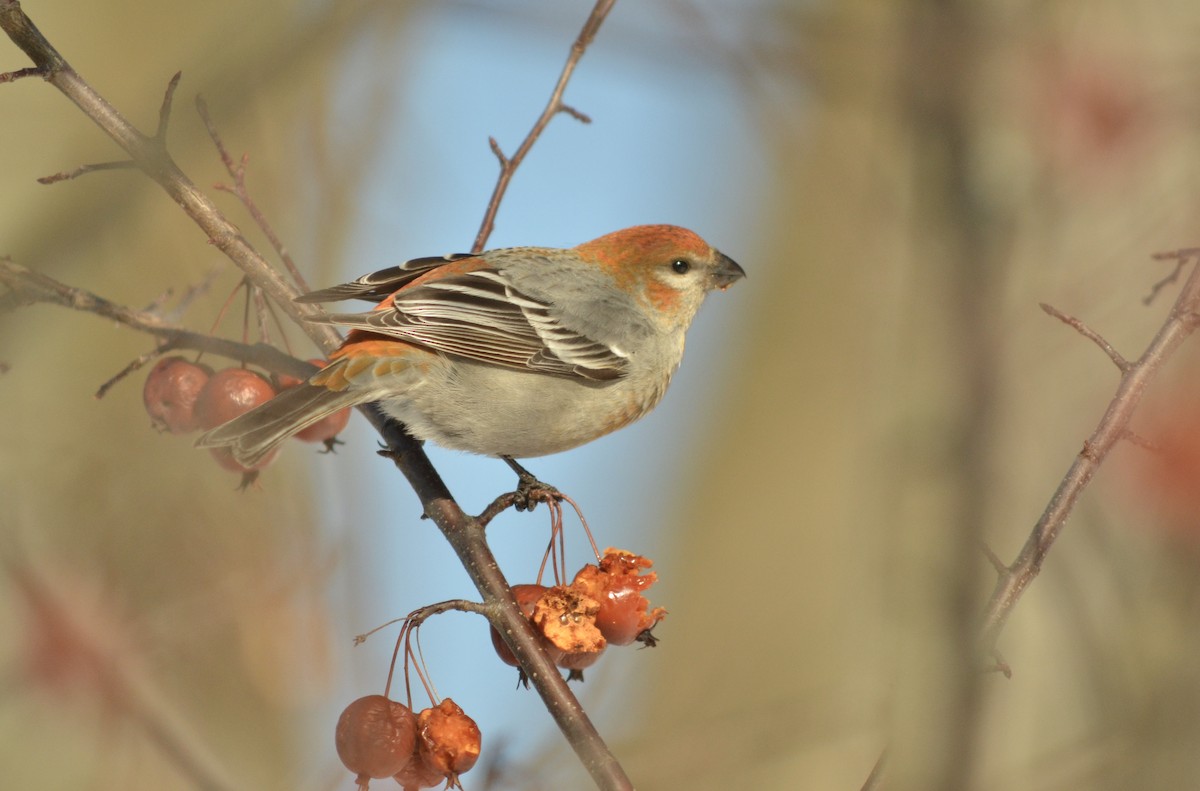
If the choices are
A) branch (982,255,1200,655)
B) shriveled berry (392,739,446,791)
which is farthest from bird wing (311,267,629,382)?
branch (982,255,1200,655)

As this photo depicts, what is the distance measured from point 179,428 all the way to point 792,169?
5.97 meters

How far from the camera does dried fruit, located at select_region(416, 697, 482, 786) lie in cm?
252

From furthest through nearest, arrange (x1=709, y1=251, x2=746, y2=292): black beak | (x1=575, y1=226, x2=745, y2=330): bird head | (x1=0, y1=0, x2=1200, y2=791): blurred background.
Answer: (x1=709, y1=251, x2=746, y2=292): black beak < (x1=575, y1=226, x2=745, y2=330): bird head < (x1=0, y1=0, x2=1200, y2=791): blurred background

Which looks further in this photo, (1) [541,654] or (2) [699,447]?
(2) [699,447]

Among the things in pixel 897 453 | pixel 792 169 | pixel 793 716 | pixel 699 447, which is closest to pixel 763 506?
pixel 699 447

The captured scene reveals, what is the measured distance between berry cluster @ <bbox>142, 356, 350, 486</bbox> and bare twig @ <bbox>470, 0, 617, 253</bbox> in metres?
0.76

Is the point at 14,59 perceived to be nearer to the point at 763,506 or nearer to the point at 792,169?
the point at 792,169

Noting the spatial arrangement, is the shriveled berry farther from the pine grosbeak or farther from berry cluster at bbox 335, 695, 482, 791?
the pine grosbeak

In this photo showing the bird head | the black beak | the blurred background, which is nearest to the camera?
the blurred background

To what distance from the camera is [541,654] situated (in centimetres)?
264

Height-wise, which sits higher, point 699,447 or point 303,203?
point 303,203

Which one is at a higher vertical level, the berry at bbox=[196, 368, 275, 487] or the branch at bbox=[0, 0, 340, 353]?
the branch at bbox=[0, 0, 340, 353]

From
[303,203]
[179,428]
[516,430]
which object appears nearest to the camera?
[179,428]

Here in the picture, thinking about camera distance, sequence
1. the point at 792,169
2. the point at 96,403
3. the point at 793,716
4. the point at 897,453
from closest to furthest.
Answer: the point at 897,453 < the point at 793,716 < the point at 96,403 < the point at 792,169
